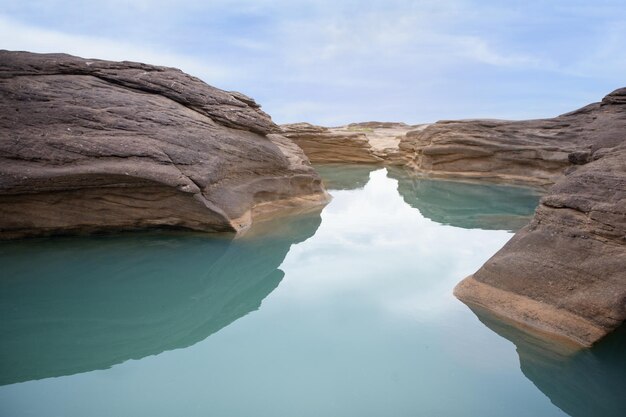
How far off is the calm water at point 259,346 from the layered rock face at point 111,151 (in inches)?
28.9

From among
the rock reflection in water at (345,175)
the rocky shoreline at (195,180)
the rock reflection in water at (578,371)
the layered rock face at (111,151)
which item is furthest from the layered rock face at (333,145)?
the rock reflection in water at (578,371)

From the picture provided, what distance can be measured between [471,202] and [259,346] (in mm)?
8864

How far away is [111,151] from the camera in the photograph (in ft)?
21.4

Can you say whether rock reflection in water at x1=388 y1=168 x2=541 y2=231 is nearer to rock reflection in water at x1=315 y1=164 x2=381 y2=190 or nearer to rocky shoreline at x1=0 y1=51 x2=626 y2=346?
rock reflection in water at x1=315 y1=164 x2=381 y2=190

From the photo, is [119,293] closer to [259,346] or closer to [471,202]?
[259,346]

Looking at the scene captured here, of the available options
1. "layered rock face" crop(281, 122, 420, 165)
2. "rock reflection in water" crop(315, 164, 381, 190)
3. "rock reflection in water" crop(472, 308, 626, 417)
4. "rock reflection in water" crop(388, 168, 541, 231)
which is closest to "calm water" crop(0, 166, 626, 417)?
"rock reflection in water" crop(472, 308, 626, 417)

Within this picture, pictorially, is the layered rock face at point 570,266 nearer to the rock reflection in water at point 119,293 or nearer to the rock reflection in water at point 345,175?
the rock reflection in water at point 119,293

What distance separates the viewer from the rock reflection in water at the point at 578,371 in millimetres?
3082

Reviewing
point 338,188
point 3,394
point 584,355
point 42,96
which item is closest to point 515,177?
point 338,188

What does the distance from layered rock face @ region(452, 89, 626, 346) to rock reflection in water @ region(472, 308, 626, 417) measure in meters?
0.17

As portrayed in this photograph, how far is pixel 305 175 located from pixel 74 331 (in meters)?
6.59

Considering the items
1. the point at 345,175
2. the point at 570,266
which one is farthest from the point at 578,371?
the point at 345,175

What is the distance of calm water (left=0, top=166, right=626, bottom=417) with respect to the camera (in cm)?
304

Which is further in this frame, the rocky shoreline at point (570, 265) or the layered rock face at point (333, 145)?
the layered rock face at point (333, 145)
